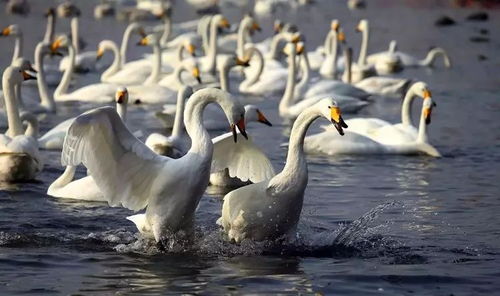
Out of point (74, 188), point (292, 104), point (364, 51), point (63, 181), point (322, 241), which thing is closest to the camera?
point (322, 241)

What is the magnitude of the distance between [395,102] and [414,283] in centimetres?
1399

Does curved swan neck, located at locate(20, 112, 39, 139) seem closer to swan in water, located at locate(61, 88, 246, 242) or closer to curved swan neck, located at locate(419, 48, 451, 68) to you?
swan in water, located at locate(61, 88, 246, 242)

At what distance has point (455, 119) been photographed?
65.3 ft

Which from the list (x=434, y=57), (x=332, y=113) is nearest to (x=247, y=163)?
(x=332, y=113)

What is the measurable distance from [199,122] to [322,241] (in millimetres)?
1392

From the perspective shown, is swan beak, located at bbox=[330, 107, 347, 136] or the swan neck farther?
the swan neck

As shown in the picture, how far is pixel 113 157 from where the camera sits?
10086 mm


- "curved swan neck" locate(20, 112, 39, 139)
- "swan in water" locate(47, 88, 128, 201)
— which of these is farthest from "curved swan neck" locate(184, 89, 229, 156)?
"curved swan neck" locate(20, 112, 39, 139)

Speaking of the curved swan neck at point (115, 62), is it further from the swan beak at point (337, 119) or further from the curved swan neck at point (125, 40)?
the swan beak at point (337, 119)

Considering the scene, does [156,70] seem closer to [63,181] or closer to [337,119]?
[63,181]

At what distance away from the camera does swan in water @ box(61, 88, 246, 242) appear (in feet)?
32.3

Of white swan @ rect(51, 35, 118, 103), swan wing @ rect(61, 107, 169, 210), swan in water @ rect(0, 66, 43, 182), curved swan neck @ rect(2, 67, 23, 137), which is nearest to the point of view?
swan wing @ rect(61, 107, 169, 210)

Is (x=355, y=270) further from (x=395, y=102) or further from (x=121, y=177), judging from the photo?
(x=395, y=102)

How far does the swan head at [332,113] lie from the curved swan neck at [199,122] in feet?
2.65
